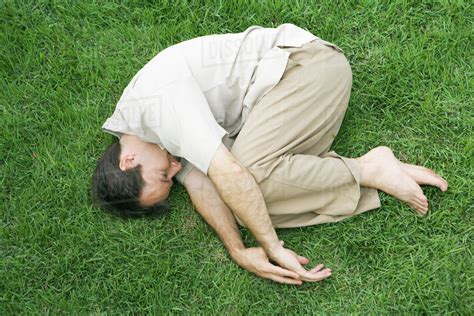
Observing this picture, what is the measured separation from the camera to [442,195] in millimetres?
3207

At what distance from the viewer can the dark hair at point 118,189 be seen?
307cm

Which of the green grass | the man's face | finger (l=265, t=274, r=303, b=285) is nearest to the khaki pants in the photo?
the green grass

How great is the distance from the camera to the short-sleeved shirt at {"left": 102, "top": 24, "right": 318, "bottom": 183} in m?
2.88

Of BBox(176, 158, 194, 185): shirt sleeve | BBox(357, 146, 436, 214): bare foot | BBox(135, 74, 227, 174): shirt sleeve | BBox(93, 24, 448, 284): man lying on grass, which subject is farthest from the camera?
BBox(176, 158, 194, 185): shirt sleeve

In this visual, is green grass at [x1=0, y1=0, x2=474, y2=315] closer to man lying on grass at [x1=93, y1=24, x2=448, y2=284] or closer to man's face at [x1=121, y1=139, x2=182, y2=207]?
man lying on grass at [x1=93, y1=24, x2=448, y2=284]

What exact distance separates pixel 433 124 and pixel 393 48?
0.49 m

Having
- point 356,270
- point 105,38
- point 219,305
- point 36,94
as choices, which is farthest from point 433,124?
point 36,94

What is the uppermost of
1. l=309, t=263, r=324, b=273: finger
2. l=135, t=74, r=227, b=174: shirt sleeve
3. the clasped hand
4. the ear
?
l=135, t=74, r=227, b=174: shirt sleeve

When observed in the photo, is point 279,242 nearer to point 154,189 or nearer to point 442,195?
point 154,189

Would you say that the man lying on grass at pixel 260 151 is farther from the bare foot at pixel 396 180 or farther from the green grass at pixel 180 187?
the green grass at pixel 180 187

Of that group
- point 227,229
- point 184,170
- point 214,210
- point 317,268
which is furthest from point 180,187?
point 317,268

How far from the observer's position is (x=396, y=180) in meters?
3.16

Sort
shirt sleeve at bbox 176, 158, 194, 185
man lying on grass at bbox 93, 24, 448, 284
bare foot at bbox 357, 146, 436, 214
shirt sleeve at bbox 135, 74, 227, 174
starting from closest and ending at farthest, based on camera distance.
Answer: shirt sleeve at bbox 135, 74, 227, 174, man lying on grass at bbox 93, 24, 448, 284, bare foot at bbox 357, 146, 436, 214, shirt sleeve at bbox 176, 158, 194, 185

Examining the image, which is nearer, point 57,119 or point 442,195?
point 442,195
